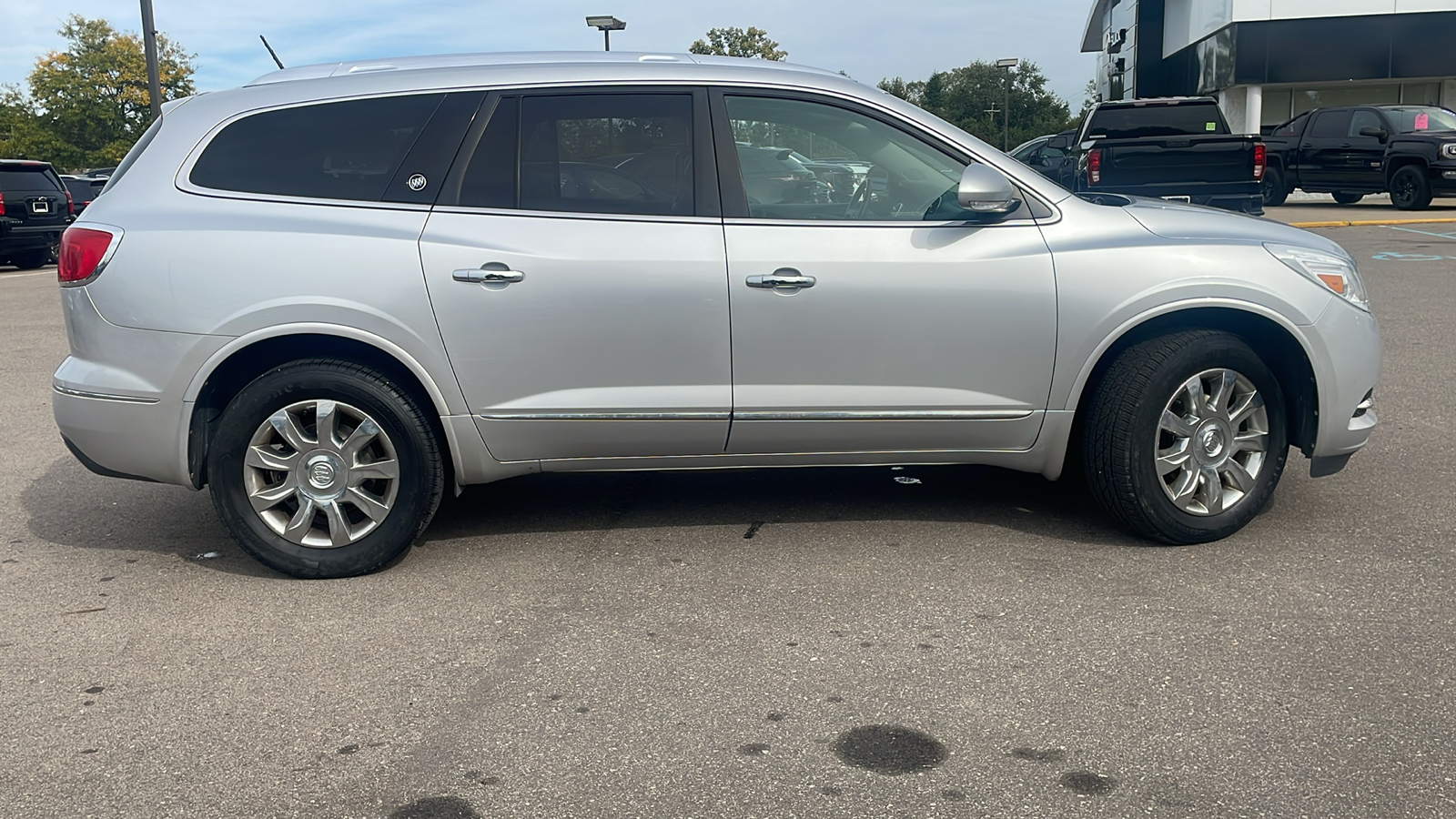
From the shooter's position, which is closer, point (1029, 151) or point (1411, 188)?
point (1411, 188)

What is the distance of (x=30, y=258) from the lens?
21.1m

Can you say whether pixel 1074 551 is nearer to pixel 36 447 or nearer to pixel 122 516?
pixel 122 516

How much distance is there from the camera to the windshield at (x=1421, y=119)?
21.7 m

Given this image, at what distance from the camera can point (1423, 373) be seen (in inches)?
313

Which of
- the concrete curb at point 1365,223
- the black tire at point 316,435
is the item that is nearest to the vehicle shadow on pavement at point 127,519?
the black tire at point 316,435

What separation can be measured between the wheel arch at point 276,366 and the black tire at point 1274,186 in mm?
22362

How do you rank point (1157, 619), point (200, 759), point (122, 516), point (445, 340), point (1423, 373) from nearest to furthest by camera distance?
point (200, 759) → point (1157, 619) → point (445, 340) → point (122, 516) → point (1423, 373)

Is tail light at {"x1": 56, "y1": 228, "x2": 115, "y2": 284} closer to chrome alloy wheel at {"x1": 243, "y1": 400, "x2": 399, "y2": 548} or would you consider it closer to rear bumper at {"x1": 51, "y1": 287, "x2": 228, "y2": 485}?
rear bumper at {"x1": 51, "y1": 287, "x2": 228, "y2": 485}

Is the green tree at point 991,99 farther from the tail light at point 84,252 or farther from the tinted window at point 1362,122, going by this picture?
the tail light at point 84,252

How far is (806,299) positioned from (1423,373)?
533cm

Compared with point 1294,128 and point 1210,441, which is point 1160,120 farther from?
point 1210,441

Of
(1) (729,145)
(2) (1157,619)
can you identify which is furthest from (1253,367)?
(1) (729,145)

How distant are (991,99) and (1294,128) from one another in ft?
276

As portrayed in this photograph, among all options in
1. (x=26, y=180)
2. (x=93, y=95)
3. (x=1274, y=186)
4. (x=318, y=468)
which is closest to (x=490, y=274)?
(x=318, y=468)
